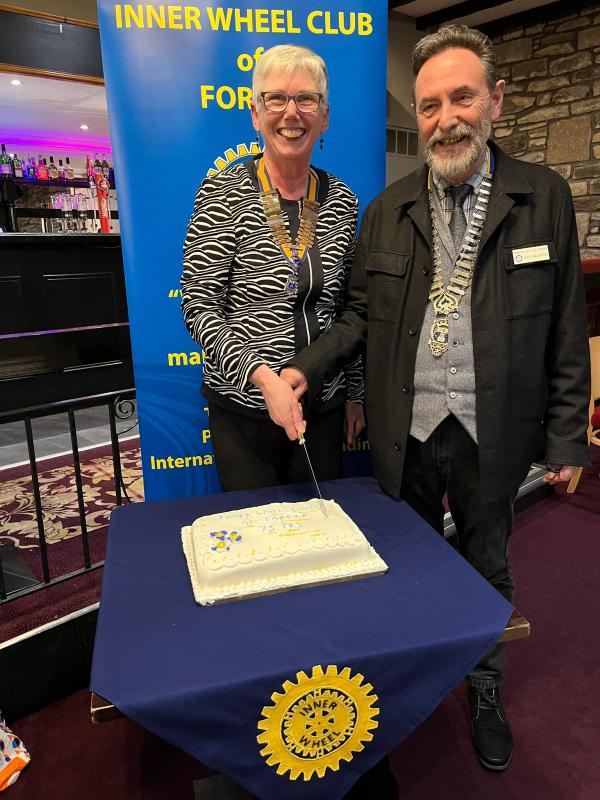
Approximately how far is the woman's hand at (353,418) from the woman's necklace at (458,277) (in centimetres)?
39

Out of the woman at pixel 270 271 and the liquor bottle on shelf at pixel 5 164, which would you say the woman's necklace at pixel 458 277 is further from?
the liquor bottle on shelf at pixel 5 164

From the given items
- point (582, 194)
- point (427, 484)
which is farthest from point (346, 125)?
point (582, 194)

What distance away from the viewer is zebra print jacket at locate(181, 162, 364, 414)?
1309mm

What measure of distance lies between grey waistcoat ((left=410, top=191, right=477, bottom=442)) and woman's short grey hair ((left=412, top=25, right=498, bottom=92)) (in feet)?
0.87

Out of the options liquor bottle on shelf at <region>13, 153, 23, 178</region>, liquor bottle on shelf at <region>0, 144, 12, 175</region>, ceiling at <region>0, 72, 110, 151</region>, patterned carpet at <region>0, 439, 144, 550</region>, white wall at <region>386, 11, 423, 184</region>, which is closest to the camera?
patterned carpet at <region>0, 439, 144, 550</region>

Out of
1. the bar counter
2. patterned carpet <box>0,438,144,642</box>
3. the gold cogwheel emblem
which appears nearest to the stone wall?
the bar counter

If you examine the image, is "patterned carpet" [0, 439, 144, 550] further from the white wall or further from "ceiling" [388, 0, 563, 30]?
Result: "ceiling" [388, 0, 563, 30]

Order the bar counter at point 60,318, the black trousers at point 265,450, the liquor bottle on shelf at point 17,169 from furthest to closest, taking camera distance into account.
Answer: the liquor bottle on shelf at point 17,169, the bar counter at point 60,318, the black trousers at point 265,450

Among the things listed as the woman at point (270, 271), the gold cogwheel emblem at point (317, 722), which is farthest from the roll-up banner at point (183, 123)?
the gold cogwheel emblem at point (317, 722)

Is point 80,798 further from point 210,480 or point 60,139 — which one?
point 60,139

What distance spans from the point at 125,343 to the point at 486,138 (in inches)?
171

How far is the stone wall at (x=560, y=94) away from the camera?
5105 mm

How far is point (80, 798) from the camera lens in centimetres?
148

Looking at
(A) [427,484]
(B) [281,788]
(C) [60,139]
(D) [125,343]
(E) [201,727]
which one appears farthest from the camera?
(C) [60,139]
